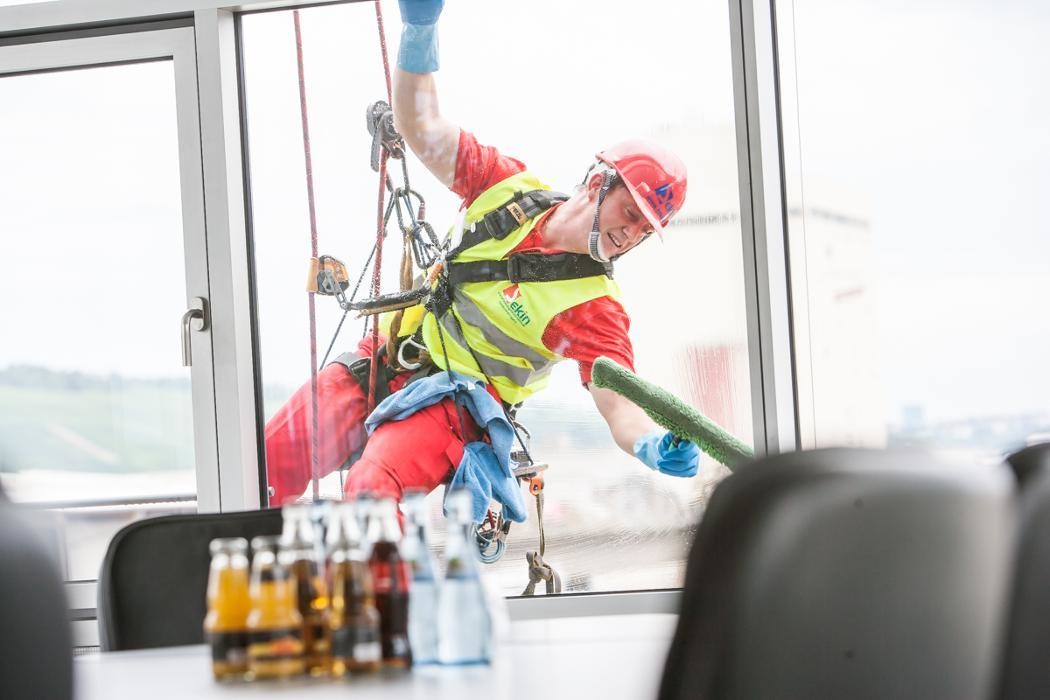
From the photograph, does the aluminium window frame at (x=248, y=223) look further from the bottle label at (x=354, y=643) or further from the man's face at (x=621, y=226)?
the bottle label at (x=354, y=643)

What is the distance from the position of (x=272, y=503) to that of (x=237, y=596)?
176cm

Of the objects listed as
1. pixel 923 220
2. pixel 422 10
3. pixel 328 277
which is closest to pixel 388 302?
pixel 328 277

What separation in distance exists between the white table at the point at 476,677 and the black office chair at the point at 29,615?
0.21 ft

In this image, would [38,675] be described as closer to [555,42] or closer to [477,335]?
[477,335]

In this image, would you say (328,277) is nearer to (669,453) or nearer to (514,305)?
(514,305)

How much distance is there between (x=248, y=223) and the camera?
293 centimetres

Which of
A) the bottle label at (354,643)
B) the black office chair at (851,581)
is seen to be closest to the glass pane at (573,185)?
the bottle label at (354,643)

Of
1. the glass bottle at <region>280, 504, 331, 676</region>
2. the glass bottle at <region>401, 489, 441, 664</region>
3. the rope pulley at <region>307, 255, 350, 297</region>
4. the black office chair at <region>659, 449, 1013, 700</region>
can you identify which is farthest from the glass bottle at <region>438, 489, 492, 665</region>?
the rope pulley at <region>307, 255, 350, 297</region>

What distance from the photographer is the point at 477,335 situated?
280 centimetres

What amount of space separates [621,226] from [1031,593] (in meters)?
1.91

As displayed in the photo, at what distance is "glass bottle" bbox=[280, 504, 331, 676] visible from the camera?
3.86 ft

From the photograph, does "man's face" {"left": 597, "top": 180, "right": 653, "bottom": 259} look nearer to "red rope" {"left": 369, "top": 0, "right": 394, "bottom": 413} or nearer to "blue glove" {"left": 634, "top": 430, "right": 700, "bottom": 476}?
"blue glove" {"left": 634, "top": 430, "right": 700, "bottom": 476}

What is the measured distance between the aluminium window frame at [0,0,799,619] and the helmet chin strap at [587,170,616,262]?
343 millimetres

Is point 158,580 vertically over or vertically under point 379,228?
under
